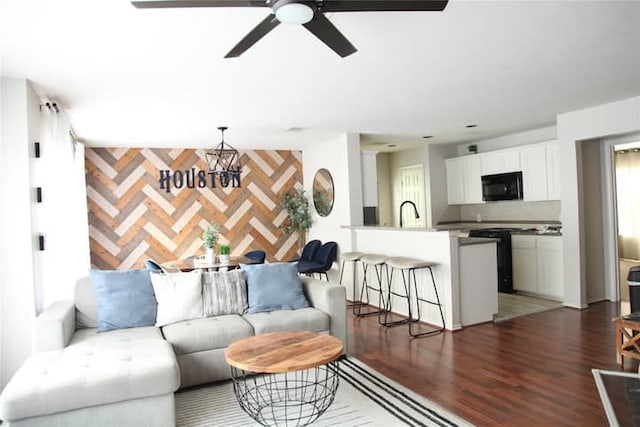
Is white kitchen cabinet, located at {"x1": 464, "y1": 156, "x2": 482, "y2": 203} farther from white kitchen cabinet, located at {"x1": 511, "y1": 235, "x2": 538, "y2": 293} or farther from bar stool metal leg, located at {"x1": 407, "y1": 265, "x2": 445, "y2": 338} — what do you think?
bar stool metal leg, located at {"x1": 407, "y1": 265, "x2": 445, "y2": 338}

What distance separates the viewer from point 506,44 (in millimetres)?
2984

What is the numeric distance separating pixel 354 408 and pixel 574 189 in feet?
13.3

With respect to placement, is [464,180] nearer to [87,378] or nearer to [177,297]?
[177,297]

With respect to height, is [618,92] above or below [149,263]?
above

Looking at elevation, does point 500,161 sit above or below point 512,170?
above

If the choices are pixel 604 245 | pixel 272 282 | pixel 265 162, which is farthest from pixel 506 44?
pixel 265 162

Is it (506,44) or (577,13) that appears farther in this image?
(506,44)

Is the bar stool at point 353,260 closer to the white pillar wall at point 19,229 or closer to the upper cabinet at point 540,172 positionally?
the upper cabinet at point 540,172

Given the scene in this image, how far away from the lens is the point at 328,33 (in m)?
2.17

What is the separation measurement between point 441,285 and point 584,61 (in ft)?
8.18

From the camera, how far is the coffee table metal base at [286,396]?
274cm

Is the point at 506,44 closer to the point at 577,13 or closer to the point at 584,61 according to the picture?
the point at 577,13

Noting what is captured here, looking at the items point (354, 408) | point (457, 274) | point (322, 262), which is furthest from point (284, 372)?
point (322, 262)

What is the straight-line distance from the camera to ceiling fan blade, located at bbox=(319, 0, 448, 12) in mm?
1896
